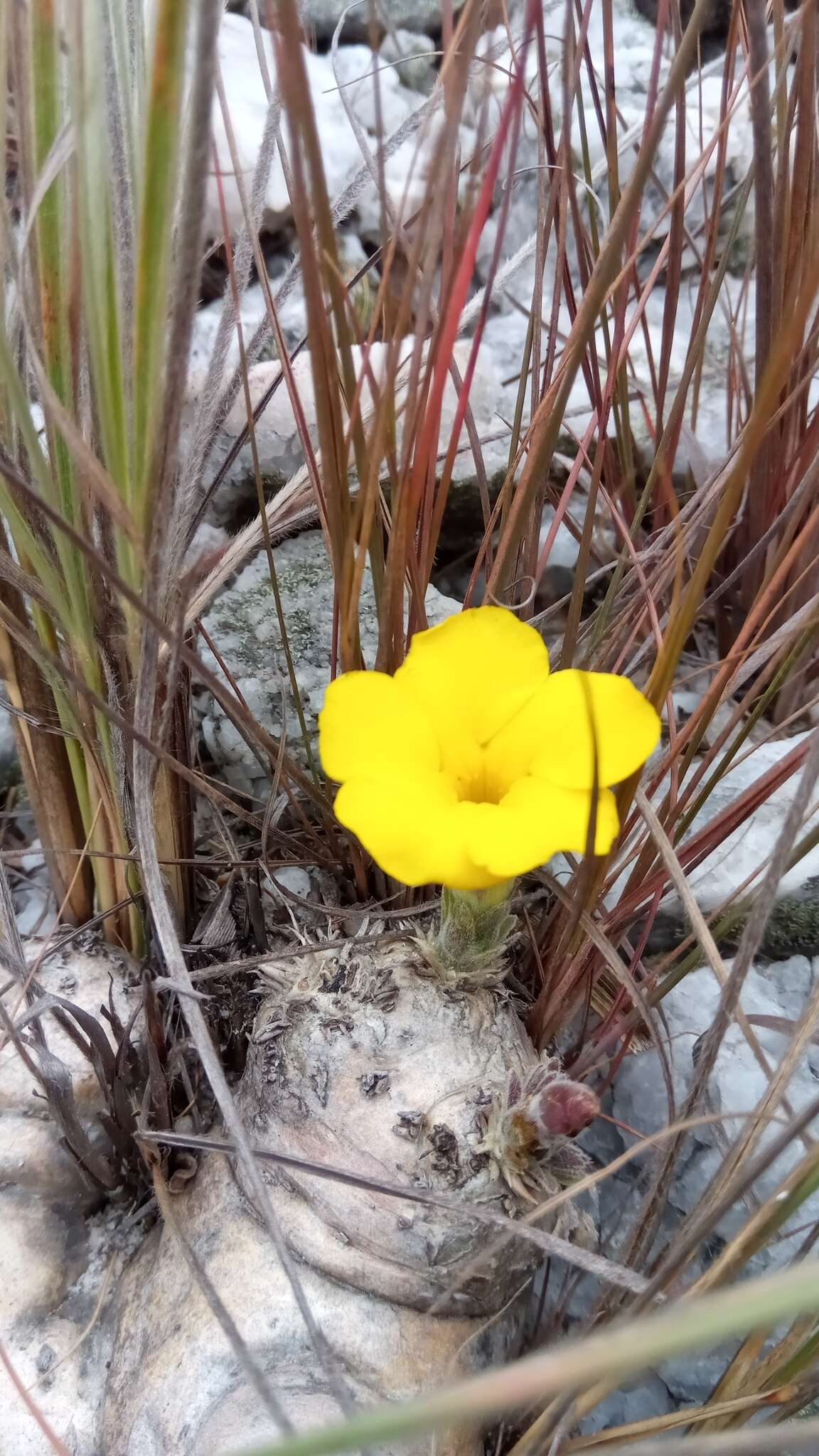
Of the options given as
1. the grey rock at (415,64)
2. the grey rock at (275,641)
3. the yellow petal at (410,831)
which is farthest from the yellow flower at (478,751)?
the grey rock at (415,64)

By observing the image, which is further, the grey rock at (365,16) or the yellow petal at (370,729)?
the grey rock at (365,16)

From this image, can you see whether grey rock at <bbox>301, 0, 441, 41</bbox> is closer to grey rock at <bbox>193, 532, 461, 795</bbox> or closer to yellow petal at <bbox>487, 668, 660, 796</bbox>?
grey rock at <bbox>193, 532, 461, 795</bbox>

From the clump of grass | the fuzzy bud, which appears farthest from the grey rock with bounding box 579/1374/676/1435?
the fuzzy bud

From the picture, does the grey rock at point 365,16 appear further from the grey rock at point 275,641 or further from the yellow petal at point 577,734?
the yellow petal at point 577,734

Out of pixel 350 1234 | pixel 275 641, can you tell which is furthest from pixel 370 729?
pixel 275 641

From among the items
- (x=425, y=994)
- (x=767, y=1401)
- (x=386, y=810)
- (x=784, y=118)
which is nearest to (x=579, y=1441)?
(x=767, y=1401)

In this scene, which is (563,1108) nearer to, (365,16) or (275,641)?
(275,641)

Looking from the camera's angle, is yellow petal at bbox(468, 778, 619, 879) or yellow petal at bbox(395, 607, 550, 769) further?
yellow petal at bbox(395, 607, 550, 769)

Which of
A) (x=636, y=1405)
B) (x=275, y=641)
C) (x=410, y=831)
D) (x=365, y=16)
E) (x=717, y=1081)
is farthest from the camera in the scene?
(x=365, y=16)
